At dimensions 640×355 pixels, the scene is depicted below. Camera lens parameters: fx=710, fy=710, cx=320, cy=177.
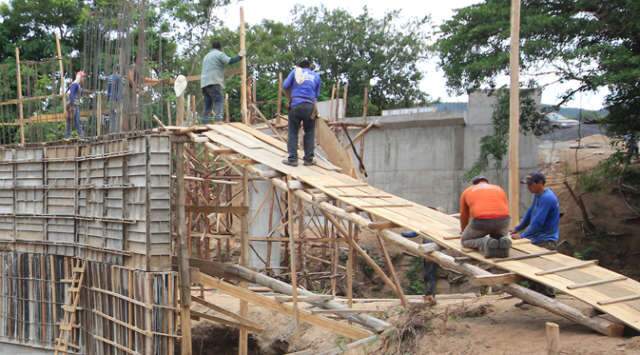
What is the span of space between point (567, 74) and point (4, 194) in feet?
42.1

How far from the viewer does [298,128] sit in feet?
36.4

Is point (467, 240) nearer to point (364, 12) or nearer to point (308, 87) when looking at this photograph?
point (308, 87)

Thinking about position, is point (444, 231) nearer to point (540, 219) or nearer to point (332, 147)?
point (540, 219)

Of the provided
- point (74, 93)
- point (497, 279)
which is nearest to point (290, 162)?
point (497, 279)

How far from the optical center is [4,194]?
1580 cm

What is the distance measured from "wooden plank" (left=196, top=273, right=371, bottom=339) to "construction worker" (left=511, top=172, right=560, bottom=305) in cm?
277

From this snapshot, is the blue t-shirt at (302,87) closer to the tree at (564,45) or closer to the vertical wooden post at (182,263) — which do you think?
the vertical wooden post at (182,263)

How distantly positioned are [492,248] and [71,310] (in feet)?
29.0

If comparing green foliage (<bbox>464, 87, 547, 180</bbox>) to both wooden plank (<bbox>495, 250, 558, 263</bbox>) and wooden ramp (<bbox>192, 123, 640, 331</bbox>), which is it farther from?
wooden plank (<bbox>495, 250, 558, 263</bbox>)

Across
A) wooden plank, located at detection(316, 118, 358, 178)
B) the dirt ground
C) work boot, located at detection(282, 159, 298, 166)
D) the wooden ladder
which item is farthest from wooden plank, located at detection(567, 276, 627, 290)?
the wooden ladder

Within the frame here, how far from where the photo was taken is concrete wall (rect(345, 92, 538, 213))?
66.0 ft

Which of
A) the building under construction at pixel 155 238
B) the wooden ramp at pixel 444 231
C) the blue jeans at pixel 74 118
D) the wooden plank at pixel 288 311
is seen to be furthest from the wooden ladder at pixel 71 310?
the wooden ramp at pixel 444 231

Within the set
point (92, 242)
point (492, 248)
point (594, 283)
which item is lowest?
point (92, 242)

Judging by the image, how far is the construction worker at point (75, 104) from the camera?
48.0ft
